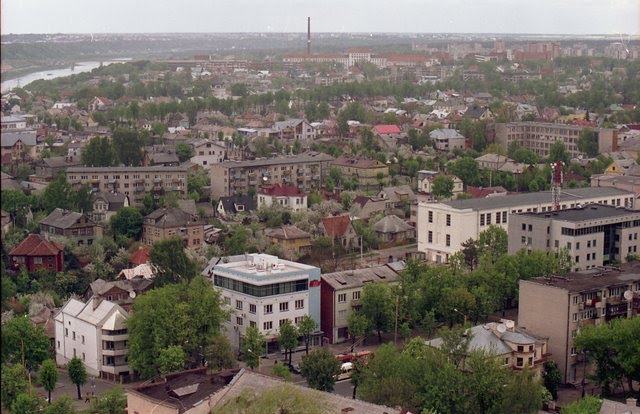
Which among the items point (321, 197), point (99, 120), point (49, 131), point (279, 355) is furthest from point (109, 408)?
point (99, 120)

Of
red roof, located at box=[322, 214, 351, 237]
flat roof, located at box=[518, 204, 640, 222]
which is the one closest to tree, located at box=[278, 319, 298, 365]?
flat roof, located at box=[518, 204, 640, 222]

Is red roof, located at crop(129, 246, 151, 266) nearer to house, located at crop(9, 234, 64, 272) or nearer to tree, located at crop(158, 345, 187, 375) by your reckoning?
house, located at crop(9, 234, 64, 272)

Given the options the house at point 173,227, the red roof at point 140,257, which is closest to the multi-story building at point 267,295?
the red roof at point 140,257

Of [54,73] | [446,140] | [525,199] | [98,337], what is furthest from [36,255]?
[54,73]

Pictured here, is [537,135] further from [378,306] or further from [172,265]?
[378,306]

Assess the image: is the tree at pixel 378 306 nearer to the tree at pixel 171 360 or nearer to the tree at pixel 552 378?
the tree at pixel 552 378

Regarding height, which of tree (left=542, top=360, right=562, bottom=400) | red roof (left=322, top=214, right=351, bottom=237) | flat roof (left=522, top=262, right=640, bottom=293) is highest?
flat roof (left=522, top=262, right=640, bottom=293)
